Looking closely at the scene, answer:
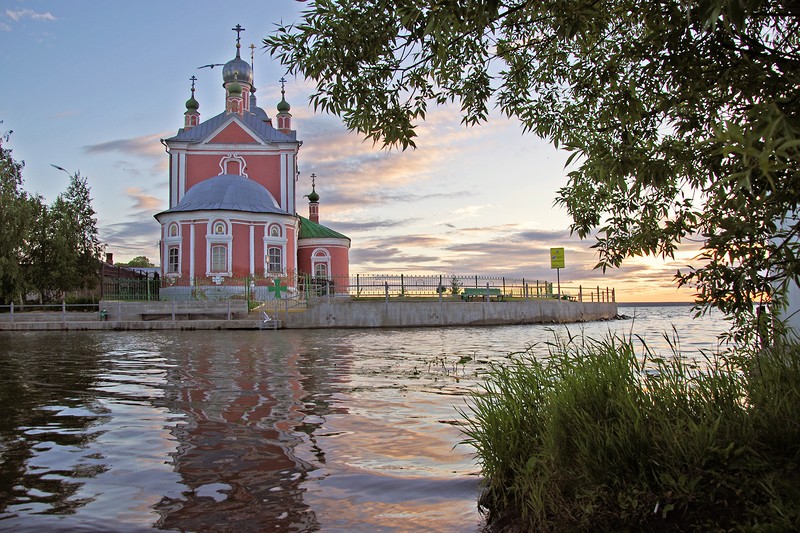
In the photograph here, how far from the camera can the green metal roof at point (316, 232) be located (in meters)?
46.6

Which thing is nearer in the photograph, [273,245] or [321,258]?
[273,245]

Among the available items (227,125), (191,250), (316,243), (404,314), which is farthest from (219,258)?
(404,314)

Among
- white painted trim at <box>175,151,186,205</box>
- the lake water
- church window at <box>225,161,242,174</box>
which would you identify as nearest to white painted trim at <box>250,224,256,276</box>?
church window at <box>225,161,242,174</box>

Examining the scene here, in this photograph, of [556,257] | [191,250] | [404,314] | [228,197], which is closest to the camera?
[404,314]

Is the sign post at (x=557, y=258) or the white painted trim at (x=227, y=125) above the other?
the white painted trim at (x=227, y=125)

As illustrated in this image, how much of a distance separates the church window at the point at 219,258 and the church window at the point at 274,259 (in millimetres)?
2639

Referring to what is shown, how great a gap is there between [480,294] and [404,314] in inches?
262

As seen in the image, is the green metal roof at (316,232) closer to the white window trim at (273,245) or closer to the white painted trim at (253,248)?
the white window trim at (273,245)

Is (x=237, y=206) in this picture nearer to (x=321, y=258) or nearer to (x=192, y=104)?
(x=321, y=258)

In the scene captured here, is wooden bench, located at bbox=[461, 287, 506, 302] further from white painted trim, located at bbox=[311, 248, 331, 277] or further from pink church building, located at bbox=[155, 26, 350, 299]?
white painted trim, located at bbox=[311, 248, 331, 277]

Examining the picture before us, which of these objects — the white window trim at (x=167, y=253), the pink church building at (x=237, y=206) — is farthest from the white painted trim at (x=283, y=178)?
the white window trim at (x=167, y=253)

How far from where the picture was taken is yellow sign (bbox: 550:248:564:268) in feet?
136

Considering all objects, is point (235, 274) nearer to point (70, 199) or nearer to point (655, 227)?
point (70, 199)

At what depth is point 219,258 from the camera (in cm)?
3753
